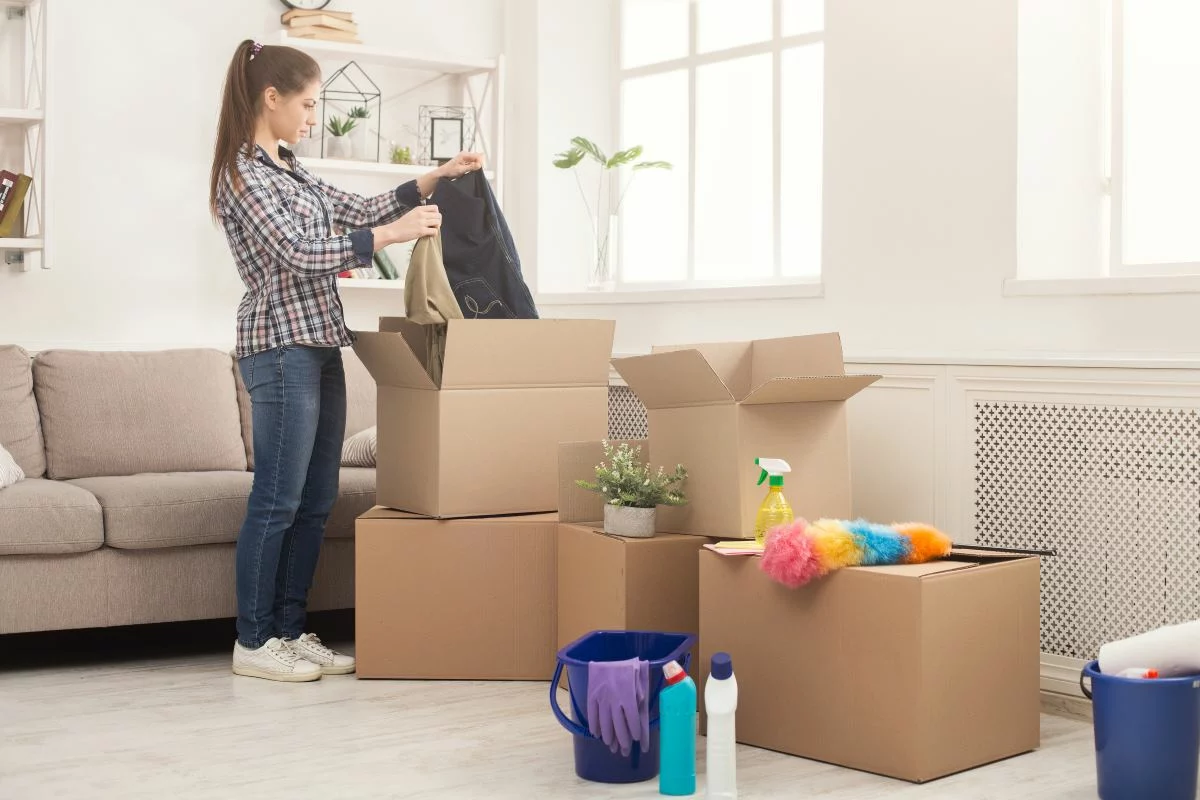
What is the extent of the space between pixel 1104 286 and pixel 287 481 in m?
1.85

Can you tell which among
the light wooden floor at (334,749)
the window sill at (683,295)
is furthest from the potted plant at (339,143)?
the light wooden floor at (334,749)

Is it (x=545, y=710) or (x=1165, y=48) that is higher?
(x=1165, y=48)

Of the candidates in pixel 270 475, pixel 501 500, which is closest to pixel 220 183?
pixel 270 475

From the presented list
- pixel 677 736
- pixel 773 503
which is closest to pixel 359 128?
pixel 773 503

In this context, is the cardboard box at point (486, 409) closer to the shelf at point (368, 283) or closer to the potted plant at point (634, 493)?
the potted plant at point (634, 493)

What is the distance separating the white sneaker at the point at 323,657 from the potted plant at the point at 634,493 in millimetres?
753

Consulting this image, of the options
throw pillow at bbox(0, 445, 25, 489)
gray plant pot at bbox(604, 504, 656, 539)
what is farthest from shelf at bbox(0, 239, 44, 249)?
gray plant pot at bbox(604, 504, 656, 539)

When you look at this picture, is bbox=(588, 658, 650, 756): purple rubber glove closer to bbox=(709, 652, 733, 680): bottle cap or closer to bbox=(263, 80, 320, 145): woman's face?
bbox=(709, 652, 733, 680): bottle cap

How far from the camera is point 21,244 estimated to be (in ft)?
12.1

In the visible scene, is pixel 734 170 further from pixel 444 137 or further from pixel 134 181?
pixel 134 181

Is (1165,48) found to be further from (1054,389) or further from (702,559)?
(702,559)

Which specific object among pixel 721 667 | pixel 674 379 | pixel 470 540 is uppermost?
pixel 674 379

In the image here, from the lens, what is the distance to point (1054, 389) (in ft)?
9.49

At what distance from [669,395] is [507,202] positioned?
5.94 feet
